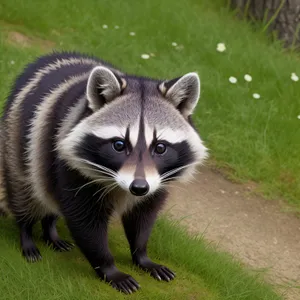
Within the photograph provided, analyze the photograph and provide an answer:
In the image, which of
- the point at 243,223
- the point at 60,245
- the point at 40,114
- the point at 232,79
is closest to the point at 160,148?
the point at 40,114

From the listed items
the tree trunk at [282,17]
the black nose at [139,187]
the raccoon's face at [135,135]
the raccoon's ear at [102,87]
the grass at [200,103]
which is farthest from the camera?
the tree trunk at [282,17]

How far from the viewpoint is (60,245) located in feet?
13.3

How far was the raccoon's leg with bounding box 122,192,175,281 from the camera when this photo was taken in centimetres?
372

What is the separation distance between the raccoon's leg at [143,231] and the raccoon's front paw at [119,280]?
22 centimetres

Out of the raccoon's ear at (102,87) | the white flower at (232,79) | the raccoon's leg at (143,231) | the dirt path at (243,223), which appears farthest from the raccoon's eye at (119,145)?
the white flower at (232,79)

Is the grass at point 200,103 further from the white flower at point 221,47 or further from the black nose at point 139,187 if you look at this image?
the black nose at point 139,187

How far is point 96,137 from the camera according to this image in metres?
3.19

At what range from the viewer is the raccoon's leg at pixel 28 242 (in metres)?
3.87

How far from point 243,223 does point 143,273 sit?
4.60 feet

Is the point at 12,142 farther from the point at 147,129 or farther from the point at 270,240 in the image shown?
the point at 270,240

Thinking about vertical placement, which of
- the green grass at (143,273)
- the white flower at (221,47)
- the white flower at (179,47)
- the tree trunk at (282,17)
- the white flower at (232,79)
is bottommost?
the green grass at (143,273)

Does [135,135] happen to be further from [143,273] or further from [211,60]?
[211,60]

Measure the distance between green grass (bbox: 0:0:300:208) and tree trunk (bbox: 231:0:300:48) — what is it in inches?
8.0

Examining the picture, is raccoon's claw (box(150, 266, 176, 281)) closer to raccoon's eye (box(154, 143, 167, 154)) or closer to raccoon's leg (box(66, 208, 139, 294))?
raccoon's leg (box(66, 208, 139, 294))
